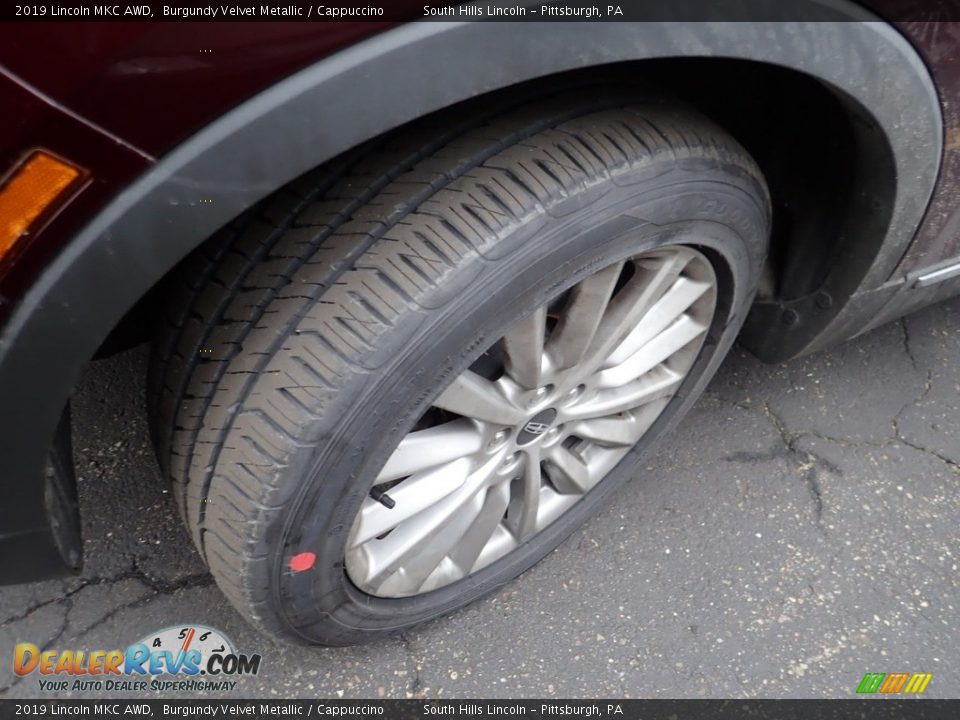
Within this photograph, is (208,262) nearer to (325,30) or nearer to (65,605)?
(325,30)

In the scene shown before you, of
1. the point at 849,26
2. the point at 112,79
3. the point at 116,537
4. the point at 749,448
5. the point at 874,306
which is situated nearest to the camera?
the point at 112,79

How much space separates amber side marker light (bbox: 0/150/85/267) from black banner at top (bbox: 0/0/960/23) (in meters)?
0.13

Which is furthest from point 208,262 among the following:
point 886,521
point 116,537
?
point 886,521

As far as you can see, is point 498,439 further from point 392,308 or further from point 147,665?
point 147,665

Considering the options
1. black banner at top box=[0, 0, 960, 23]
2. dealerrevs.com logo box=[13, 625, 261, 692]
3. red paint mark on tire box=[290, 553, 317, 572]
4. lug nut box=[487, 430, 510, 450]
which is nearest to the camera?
black banner at top box=[0, 0, 960, 23]

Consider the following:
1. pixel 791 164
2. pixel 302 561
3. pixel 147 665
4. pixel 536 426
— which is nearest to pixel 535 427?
pixel 536 426

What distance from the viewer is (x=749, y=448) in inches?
78.8

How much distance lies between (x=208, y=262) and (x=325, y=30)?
1.69ft

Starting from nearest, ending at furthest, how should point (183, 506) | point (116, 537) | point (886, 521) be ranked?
point (183, 506), point (116, 537), point (886, 521)

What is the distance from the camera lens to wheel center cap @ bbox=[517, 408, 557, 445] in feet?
4.73
